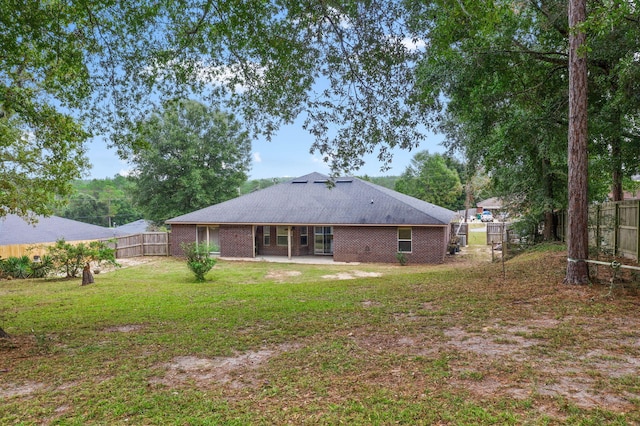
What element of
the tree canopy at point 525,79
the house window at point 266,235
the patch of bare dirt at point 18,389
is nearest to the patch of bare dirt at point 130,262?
the house window at point 266,235

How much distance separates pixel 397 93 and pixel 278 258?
1624 cm

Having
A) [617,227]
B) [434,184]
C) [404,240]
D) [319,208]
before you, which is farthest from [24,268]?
[434,184]

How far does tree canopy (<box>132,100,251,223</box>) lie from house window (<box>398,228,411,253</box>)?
1624cm

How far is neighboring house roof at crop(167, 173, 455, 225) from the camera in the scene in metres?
21.8

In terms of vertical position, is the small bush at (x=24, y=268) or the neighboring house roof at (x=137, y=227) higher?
the neighboring house roof at (x=137, y=227)

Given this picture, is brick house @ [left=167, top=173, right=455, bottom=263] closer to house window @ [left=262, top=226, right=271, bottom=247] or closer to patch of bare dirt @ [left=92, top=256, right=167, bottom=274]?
house window @ [left=262, top=226, right=271, bottom=247]

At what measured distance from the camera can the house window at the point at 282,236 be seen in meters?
24.4

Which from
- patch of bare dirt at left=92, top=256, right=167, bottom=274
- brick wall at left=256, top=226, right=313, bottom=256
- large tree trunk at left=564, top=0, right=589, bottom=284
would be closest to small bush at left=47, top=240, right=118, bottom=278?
patch of bare dirt at left=92, top=256, right=167, bottom=274

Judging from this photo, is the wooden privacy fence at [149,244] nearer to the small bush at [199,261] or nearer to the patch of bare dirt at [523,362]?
the small bush at [199,261]

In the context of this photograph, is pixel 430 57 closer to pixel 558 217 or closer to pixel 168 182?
pixel 558 217

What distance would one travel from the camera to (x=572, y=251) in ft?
25.9

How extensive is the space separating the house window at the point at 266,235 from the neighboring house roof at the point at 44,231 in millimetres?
11242

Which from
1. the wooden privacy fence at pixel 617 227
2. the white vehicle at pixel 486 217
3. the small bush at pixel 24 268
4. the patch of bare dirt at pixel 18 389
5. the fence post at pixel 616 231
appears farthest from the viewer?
the white vehicle at pixel 486 217

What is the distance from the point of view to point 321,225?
22062 millimetres
